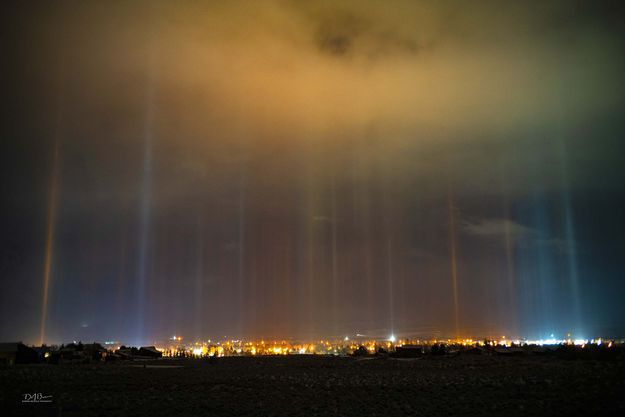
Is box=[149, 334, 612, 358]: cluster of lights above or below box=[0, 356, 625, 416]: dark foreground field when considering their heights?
below

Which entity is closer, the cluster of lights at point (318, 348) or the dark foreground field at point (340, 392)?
the dark foreground field at point (340, 392)

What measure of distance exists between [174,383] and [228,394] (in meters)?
5.68

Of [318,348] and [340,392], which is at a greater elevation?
[340,392]

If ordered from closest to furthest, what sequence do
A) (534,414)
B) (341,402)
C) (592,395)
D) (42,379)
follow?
1. (534,414)
2. (592,395)
3. (341,402)
4. (42,379)

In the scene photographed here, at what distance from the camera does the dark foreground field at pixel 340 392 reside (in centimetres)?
1911

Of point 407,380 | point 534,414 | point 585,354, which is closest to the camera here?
point 534,414

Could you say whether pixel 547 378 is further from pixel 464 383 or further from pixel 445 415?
pixel 445 415

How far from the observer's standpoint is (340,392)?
24047mm

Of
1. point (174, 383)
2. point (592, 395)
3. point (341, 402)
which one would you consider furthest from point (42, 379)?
point (592, 395)

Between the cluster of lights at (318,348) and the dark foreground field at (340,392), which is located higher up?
the dark foreground field at (340,392)

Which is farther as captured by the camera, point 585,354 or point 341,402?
point 585,354

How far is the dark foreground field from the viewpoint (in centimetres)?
1911

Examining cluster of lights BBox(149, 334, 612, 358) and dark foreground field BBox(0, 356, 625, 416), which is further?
cluster of lights BBox(149, 334, 612, 358)

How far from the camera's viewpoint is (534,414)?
17422 mm
